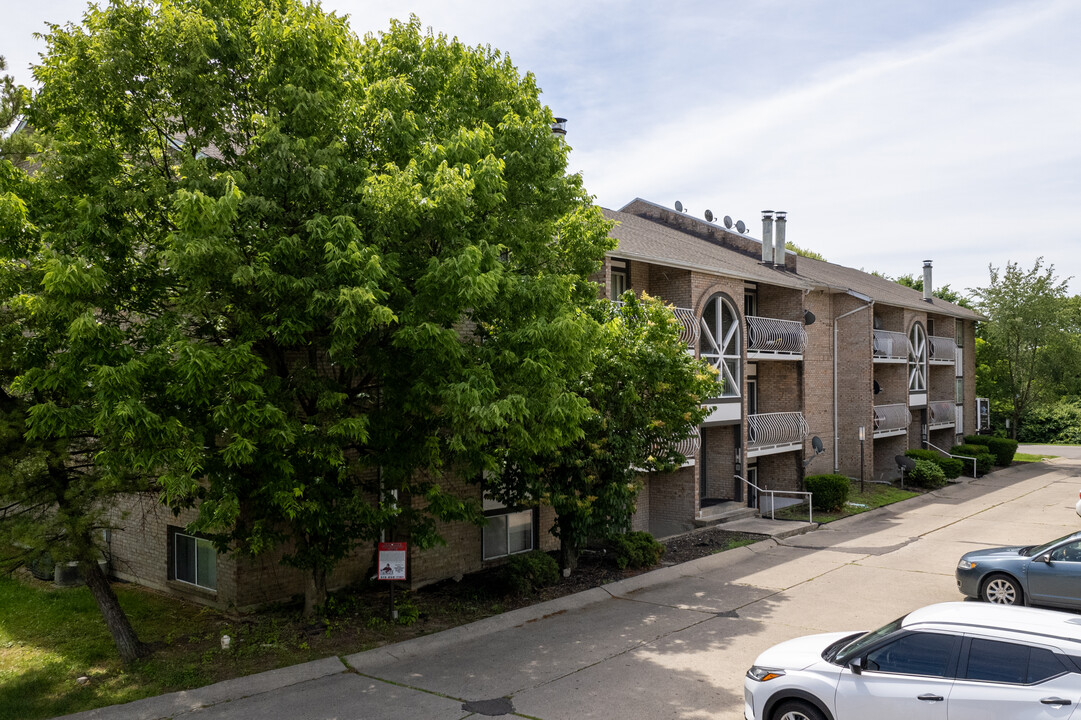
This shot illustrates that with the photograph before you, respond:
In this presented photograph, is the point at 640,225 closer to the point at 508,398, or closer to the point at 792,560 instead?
the point at 792,560

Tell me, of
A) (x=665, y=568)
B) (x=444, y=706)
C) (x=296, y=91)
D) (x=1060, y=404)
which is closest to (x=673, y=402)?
(x=665, y=568)

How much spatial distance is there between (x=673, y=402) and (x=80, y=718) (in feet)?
34.7

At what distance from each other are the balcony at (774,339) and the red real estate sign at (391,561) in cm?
1455

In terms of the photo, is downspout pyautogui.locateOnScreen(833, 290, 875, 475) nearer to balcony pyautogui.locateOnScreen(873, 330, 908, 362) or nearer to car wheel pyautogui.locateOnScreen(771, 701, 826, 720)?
balcony pyautogui.locateOnScreen(873, 330, 908, 362)

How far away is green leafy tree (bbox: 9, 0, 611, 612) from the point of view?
30.1ft

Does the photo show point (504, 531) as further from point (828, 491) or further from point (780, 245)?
point (780, 245)

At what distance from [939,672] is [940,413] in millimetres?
34100

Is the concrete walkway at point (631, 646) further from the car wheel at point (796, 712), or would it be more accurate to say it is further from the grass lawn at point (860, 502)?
the grass lawn at point (860, 502)

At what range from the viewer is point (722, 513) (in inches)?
887

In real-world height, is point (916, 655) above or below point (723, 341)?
below

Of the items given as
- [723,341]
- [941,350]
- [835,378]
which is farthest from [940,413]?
[723,341]

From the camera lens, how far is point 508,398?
9938 millimetres

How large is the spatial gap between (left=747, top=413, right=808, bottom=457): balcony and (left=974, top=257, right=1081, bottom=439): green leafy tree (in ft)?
76.2

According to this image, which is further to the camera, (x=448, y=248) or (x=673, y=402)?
(x=673, y=402)
